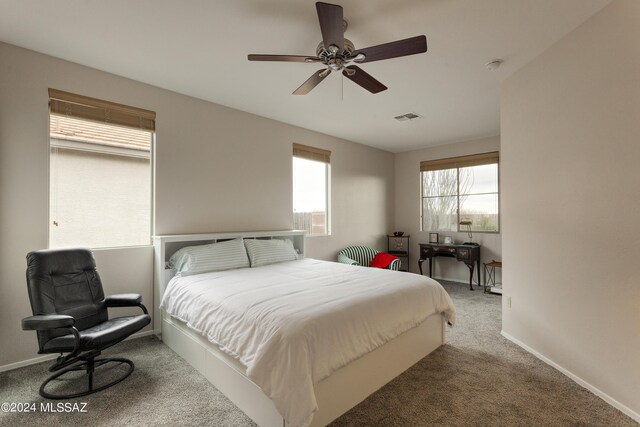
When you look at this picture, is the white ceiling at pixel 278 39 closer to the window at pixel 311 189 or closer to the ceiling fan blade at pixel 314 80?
the ceiling fan blade at pixel 314 80

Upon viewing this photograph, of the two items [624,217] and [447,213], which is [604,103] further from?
[447,213]

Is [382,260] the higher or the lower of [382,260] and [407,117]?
the lower

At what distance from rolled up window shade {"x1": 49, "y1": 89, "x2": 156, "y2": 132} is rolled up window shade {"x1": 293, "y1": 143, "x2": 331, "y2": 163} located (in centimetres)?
209

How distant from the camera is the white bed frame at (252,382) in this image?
1830 millimetres

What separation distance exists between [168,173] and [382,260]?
3716mm

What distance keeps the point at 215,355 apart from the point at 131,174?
220 cm

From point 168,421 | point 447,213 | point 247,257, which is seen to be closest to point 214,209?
point 247,257

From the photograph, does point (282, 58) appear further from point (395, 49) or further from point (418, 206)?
point (418, 206)

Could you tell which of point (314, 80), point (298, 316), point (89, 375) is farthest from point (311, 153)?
point (89, 375)

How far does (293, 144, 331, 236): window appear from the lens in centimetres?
488

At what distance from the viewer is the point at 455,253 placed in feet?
17.7

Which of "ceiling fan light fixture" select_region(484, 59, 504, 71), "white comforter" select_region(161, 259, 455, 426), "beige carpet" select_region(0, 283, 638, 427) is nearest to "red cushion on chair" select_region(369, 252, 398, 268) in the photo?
"white comforter" select_region(161, 259, 455, 426)

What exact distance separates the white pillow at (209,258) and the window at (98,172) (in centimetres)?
53

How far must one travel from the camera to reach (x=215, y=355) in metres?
2.22
